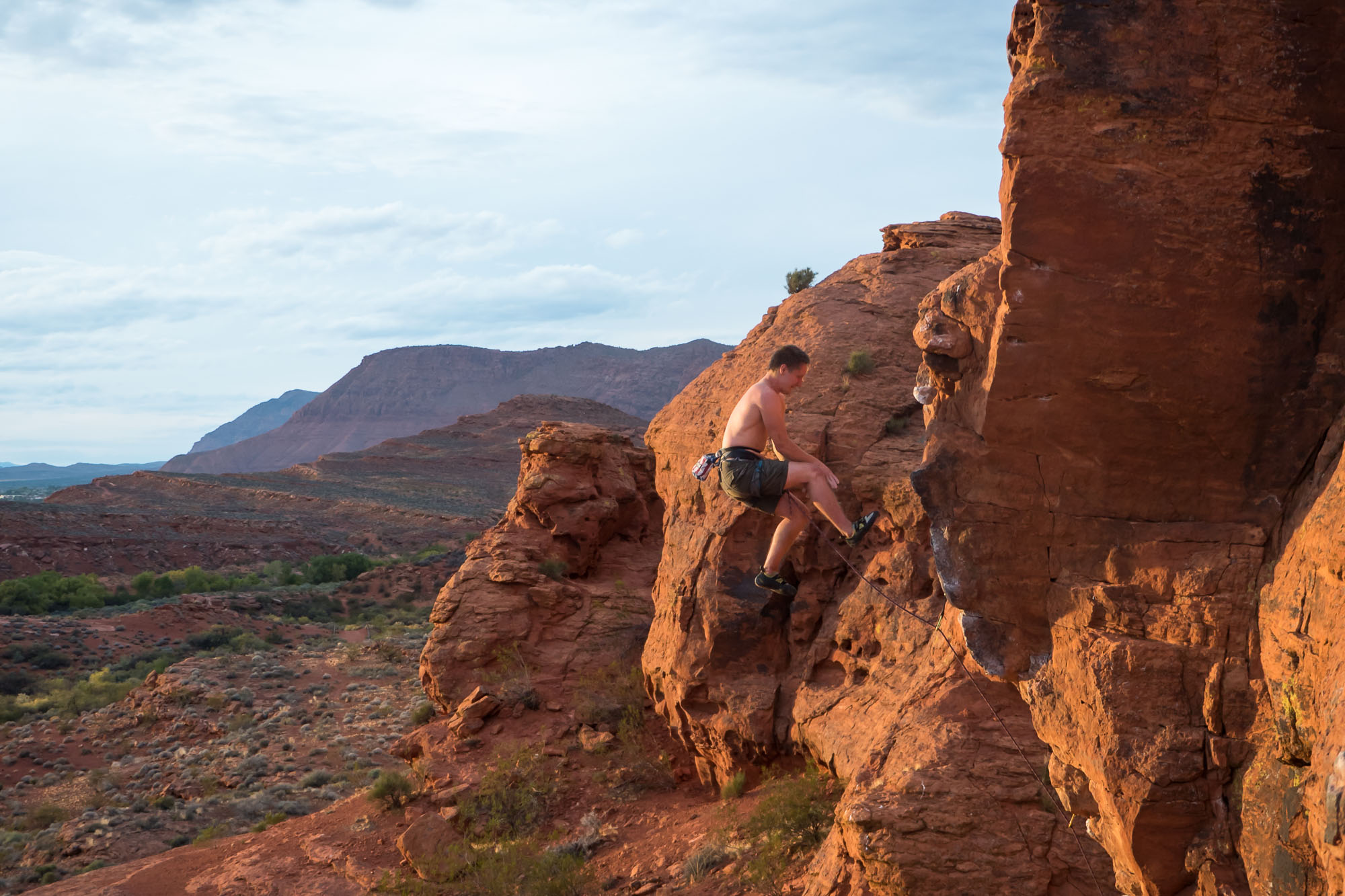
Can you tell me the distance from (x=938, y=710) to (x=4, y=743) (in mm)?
21380

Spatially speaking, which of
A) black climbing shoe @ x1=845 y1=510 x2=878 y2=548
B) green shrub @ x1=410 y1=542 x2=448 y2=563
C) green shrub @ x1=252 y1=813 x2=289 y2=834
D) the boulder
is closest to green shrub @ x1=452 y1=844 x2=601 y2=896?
the boulder

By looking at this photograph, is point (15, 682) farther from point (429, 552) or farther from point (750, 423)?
point (750, 423)

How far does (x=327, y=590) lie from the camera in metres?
36.6

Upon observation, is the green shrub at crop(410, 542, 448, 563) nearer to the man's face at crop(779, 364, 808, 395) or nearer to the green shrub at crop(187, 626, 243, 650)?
the green shrub at crop(187, 626, 243, 650)

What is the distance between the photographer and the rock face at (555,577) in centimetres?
1237

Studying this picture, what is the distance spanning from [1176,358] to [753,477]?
337 centimetres

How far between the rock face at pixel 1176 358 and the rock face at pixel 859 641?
1.36 m

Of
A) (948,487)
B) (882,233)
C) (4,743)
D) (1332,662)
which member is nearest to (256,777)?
(4,743)

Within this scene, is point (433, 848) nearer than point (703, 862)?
No

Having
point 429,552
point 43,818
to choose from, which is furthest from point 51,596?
point 43,818

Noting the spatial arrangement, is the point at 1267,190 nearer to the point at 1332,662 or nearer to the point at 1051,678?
the point at 1332,662

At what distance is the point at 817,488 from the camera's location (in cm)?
706

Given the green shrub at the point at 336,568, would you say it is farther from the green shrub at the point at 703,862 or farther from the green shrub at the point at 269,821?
the green shrub at the point at 703,862

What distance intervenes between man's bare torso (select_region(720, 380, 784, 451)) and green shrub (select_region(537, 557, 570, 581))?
6.12 m
